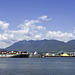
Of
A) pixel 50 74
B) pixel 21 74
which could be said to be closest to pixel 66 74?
pixel 50 74

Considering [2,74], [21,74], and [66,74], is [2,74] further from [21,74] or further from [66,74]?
[66,74]

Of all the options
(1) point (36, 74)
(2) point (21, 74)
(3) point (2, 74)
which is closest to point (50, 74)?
(1) point (36, 74)

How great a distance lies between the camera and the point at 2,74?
210 feet

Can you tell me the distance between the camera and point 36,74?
65.8 m

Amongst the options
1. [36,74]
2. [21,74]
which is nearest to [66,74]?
[36,74]

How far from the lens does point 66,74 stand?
2591 inches

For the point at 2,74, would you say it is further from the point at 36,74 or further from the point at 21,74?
the point at 36,74

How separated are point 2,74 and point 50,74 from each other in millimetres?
15219

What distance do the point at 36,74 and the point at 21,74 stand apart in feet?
15.9

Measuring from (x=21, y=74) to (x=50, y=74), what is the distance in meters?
9.28

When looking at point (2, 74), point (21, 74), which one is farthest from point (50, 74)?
point (2, 74)

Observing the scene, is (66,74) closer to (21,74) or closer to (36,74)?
(36,74)

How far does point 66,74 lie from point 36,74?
9648 mm

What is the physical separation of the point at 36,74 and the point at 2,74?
35.3ft
